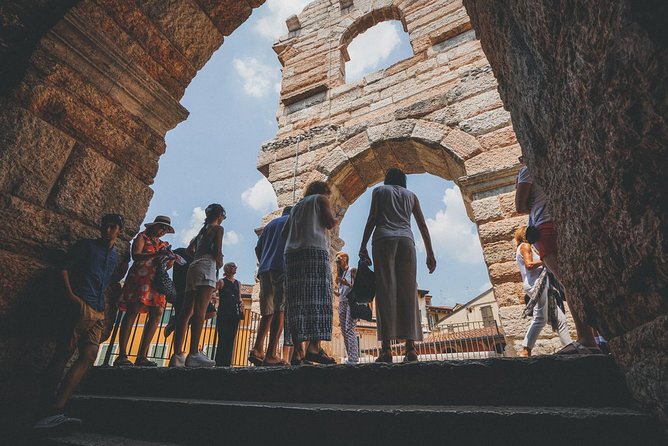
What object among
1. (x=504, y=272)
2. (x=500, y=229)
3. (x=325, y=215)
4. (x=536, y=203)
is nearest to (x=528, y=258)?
(x=504, y=272)

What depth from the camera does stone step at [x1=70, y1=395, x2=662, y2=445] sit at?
112 centimetres

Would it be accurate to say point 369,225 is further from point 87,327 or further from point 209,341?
point 209,341

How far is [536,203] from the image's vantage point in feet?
7.78

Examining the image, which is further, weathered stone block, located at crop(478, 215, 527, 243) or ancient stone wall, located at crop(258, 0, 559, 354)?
ancient stone wall, located at crop(258, 0, 559, 354)

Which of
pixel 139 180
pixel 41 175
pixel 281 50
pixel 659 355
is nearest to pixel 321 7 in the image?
pixel 281 50

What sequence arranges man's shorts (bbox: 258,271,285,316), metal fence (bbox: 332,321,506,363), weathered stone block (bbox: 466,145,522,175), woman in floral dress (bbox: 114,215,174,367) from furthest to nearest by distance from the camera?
metal fence (bbox: 332,321,506,363) → weathered stone block (bbox: 466,145,522,175) → man's shorts (bbox: 258,271,285,316) → woman in floral dress (bbox: 114,215,174,367)

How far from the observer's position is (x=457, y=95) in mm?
5695

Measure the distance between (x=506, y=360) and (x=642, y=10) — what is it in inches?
53.2

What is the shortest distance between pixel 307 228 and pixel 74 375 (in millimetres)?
1853

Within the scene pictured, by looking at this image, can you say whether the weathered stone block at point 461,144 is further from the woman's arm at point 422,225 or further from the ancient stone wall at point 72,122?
the ancient stone wall at point 72,122

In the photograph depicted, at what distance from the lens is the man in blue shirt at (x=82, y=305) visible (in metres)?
1.99

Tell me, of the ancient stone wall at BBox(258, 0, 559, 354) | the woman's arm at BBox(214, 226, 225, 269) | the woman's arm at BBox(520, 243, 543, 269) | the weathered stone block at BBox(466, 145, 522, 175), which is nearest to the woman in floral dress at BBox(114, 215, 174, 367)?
the woman's arm at BBox(214, 226, 225, 269)

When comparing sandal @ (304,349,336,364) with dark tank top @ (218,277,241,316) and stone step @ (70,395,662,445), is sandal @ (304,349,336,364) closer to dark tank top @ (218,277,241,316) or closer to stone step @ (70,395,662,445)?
stone step @ (70,395,662,445)

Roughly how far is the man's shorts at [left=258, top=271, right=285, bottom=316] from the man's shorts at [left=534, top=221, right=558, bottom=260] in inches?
87.1
